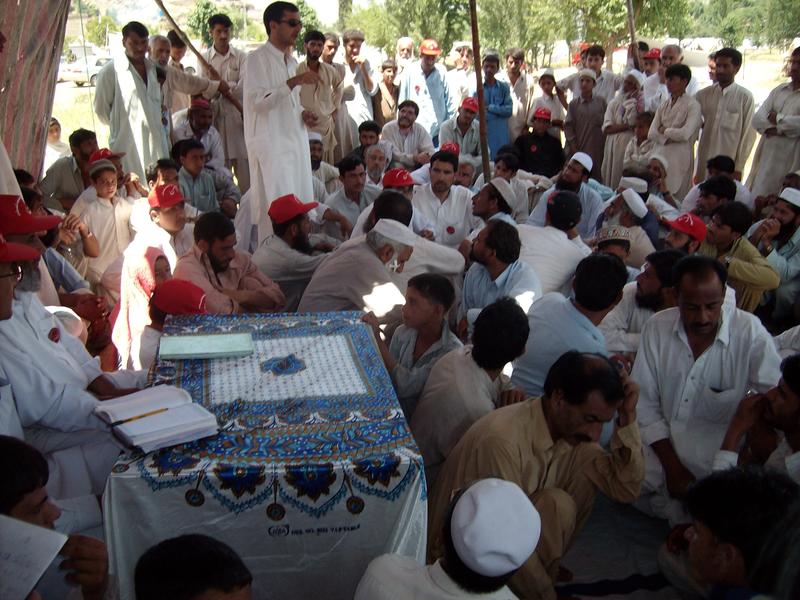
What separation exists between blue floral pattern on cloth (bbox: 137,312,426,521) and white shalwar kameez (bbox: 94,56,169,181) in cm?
432

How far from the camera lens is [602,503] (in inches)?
136

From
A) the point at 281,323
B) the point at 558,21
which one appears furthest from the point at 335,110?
the point at 558,21

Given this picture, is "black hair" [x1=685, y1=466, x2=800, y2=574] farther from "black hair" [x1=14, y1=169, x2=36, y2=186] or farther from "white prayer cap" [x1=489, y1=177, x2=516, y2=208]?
"black hair" [x1=14, y1=169, x2=36, y2=186]

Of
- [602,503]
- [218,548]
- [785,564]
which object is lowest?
[602,503]

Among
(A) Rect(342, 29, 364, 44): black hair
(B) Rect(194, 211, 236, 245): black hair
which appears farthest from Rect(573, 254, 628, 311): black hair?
(A) Rect(342, 29, 364, 44): black hair

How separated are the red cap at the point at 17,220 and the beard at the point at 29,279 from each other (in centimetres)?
17

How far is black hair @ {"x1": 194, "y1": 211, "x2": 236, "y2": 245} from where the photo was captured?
388cm

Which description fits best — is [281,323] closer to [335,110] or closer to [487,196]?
[487,196]

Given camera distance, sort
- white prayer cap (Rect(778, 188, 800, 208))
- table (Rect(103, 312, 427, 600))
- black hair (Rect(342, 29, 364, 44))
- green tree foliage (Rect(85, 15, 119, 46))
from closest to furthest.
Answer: table (Rect(103, 312, 427, 600)) → white prayer cap (Rect(778, 188, 800, 208)) → black hair (Rect(342, 29, 364, 44)) → green tree foliage (Rect(85, 15, 119, 46))

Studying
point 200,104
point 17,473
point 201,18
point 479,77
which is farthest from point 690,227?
point 201,18

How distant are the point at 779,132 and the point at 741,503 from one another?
6.13 metres

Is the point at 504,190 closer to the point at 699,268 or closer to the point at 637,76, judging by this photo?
the point at 699,268

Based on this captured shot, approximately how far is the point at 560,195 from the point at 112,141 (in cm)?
399

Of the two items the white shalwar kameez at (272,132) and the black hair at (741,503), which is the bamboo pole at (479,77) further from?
the black hair at (741,503)
